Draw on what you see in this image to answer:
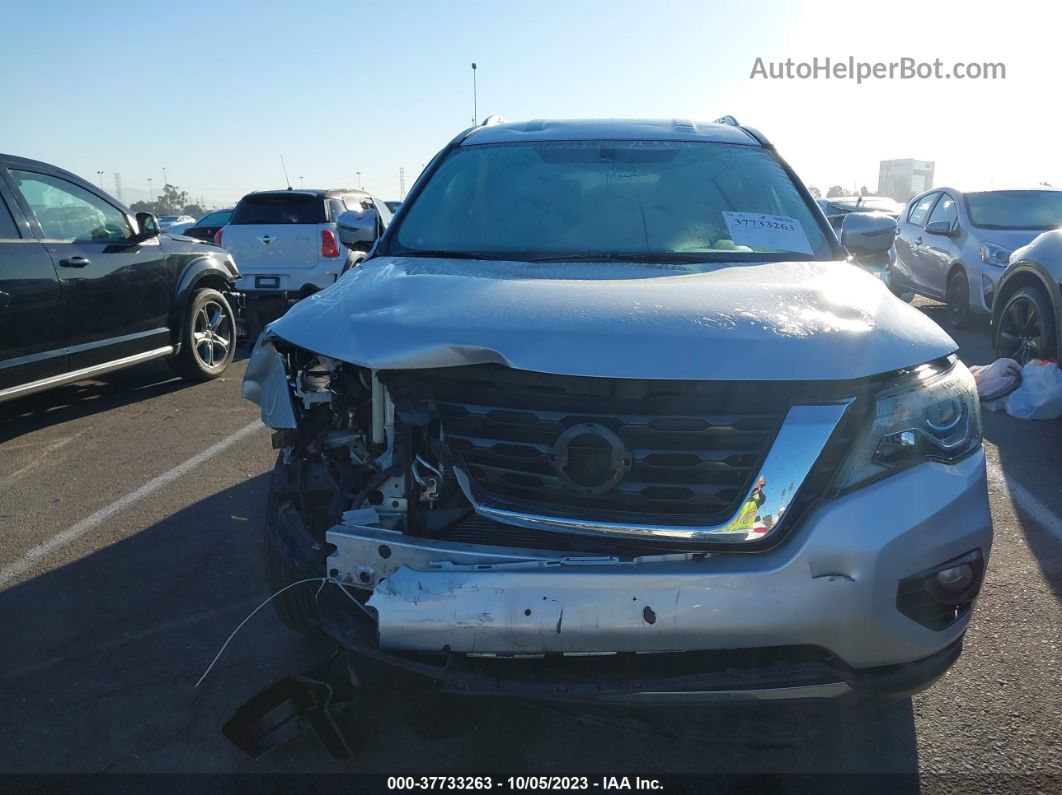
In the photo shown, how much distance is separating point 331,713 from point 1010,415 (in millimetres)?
5540

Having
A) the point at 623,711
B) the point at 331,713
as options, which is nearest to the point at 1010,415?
the point at 623,711

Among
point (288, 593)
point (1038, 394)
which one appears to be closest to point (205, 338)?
point (288, 593)

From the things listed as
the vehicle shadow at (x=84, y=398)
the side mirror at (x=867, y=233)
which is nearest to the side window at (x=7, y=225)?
the vehicle shadow at (x=84, y=398)

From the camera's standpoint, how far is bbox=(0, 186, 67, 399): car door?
502cm

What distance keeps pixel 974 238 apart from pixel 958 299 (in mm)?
732

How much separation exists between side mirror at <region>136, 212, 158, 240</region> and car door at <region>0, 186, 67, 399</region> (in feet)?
3.22

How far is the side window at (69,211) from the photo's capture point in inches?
214

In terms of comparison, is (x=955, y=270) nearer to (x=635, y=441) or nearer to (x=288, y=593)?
(x=635, y=441)

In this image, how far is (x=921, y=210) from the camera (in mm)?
10352

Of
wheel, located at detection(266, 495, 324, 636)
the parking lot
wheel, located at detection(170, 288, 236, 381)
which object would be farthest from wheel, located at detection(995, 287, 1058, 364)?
wheel, located at detection(170, 288, 236, 381)

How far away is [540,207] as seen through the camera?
322 centimetres

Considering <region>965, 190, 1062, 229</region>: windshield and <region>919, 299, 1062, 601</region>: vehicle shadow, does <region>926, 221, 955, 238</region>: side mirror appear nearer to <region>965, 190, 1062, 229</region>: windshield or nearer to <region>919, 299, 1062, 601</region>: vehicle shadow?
<region>965, 190, 1062, 229</region>: windshield

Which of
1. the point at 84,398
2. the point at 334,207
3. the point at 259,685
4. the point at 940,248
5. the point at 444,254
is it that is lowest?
the point at 84,398

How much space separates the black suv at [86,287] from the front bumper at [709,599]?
4.50 metres
